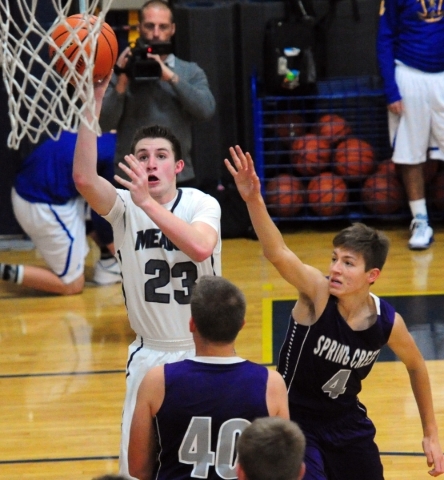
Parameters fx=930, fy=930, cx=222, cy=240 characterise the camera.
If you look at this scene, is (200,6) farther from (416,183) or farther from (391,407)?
(391,407)

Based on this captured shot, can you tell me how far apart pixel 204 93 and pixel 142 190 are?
3.07 m

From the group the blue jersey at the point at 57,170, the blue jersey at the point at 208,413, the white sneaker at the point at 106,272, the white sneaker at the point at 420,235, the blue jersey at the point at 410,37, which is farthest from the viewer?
the white sneaker at the point at 420,235

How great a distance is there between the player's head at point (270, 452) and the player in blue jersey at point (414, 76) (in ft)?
18.3

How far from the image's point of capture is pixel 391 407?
4906 mm

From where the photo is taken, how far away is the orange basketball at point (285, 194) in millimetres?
8266

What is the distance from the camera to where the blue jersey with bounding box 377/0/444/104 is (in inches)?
295

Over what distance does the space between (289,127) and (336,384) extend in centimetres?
502

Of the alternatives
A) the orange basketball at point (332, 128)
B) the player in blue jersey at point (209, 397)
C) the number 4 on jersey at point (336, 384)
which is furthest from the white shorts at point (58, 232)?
the player in blue jersey at point (209, 397)

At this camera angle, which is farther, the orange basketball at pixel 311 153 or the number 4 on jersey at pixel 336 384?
the orange basketball at pixel 311 153

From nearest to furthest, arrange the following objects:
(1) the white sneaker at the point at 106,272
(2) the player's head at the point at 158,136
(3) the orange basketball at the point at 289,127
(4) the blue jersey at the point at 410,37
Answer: (2) the player's head at the point at 158,136
(1) the white sneaker at the point at 106,272
(4) the blue jersey at the point at 410,37
(3) the orange basketball at the point at 289,127

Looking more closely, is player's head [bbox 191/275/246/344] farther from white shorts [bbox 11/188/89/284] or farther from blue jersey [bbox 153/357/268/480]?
white shorts [bbox 11/188/89/284]

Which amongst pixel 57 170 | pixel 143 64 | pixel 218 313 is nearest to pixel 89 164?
pixel 218 313

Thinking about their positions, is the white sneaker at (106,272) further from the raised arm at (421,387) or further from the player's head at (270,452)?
the player's head at (270,452)

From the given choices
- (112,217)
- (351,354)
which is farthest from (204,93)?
(351,354)
